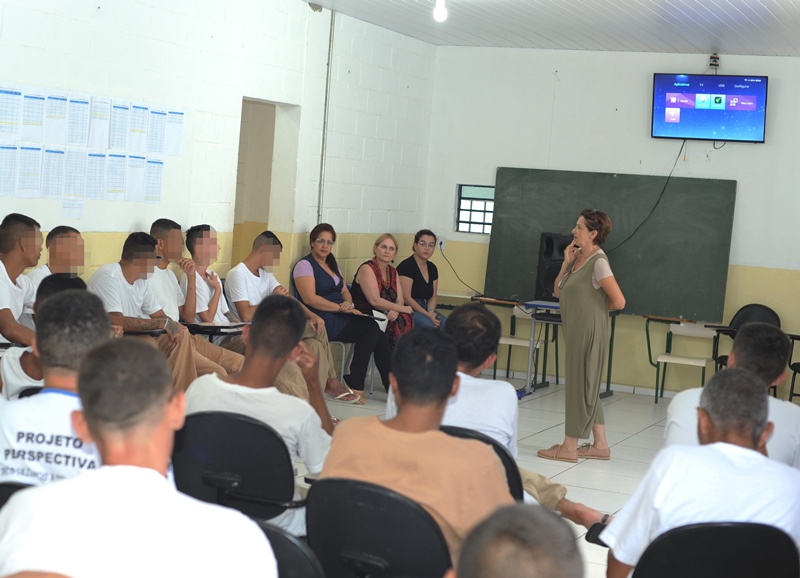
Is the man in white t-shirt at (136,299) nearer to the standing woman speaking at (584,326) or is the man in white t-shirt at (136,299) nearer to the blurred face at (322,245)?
the blurred face at (322,245)

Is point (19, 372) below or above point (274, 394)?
below

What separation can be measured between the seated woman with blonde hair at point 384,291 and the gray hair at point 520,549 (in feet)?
21.1

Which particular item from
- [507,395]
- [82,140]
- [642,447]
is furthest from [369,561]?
[642,447]

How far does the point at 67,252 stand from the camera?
5.14 m

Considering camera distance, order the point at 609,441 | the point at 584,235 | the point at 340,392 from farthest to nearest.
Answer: the point at 340,392, the point at 609,441, the point at 584,235

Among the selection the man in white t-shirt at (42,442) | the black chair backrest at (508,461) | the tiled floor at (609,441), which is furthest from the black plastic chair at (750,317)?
the man in white t-shirt at (42,442)

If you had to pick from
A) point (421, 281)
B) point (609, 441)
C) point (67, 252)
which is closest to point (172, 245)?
point (67, 252)

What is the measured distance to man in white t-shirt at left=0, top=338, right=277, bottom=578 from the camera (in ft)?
4.99

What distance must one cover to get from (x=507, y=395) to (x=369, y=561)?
3.81 feet

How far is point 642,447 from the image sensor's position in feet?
21.3

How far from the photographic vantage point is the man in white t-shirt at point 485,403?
10.6 ft

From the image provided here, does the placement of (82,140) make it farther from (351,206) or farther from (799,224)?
(799,224)

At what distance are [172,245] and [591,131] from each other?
4.30m

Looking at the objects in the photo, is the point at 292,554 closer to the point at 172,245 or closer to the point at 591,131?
the point at 172,245
